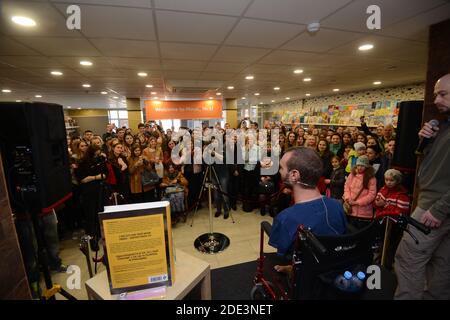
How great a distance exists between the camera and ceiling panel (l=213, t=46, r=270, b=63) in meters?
3.00

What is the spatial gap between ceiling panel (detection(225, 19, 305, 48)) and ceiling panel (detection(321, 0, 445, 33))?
14.7 inches

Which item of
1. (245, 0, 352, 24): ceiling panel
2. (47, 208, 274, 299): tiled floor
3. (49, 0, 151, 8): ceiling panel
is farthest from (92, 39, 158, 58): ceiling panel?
(47, 208, 274, 299): tiled floor

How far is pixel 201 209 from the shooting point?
4.14 metres

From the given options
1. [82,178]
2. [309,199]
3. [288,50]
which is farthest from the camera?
[288,50]

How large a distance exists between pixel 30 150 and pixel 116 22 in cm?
155

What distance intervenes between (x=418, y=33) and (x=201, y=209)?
417 centimetres

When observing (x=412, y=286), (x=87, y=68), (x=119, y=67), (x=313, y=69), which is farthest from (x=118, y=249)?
(x=313, y=69)

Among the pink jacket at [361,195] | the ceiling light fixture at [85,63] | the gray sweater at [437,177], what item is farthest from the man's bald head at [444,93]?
the ceiling light fixture at [85,63]

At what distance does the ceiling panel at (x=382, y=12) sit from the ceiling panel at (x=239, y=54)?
3.54 ft

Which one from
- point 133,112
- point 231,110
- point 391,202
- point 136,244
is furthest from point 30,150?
point 231,110

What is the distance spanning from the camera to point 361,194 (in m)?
2.59

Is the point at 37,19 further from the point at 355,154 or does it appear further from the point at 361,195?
the point at 355,154

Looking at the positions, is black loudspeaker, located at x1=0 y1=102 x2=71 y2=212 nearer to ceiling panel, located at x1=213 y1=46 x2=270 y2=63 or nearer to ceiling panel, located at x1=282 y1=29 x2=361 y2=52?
ceiling panel, located at x1=213 y1=46 x2=270 y2=63
